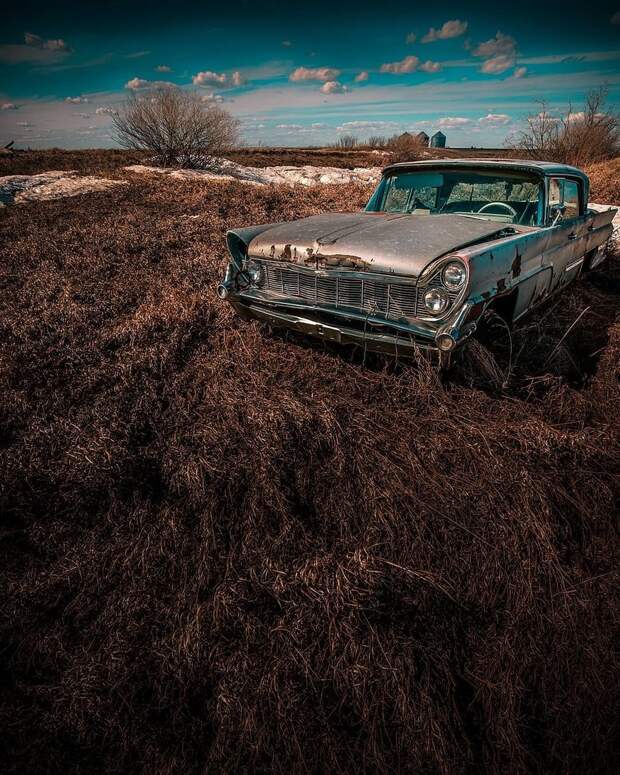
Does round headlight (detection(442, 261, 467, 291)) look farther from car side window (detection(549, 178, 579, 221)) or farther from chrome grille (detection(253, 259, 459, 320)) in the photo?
car side window (detection(549, 178, 579, 221))

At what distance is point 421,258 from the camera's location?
2.45m

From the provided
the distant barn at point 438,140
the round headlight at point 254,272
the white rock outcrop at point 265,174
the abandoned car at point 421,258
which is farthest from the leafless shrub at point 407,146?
the round headlight at point 254,272

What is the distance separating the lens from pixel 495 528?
1.97m

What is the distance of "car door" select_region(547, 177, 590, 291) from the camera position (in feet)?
11.1

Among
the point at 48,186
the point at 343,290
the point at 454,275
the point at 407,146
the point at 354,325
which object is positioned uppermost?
the point at 407,146

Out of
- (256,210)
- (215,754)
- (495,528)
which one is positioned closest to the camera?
(215,754)

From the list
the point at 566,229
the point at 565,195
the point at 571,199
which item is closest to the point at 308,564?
the point at 566,229

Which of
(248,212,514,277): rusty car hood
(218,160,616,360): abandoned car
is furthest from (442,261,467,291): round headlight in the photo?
(248,212,514,277): rusty car hood

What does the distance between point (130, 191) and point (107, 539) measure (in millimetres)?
10531

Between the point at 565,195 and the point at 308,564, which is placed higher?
the point at 565,195

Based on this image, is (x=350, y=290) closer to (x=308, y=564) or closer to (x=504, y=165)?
(x=308, y=564)

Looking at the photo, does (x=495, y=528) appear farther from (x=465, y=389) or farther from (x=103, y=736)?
(x=103, y=736)

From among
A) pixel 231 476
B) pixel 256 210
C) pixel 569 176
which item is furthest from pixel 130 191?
pixel 231 476

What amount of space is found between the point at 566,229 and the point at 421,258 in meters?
1.96
